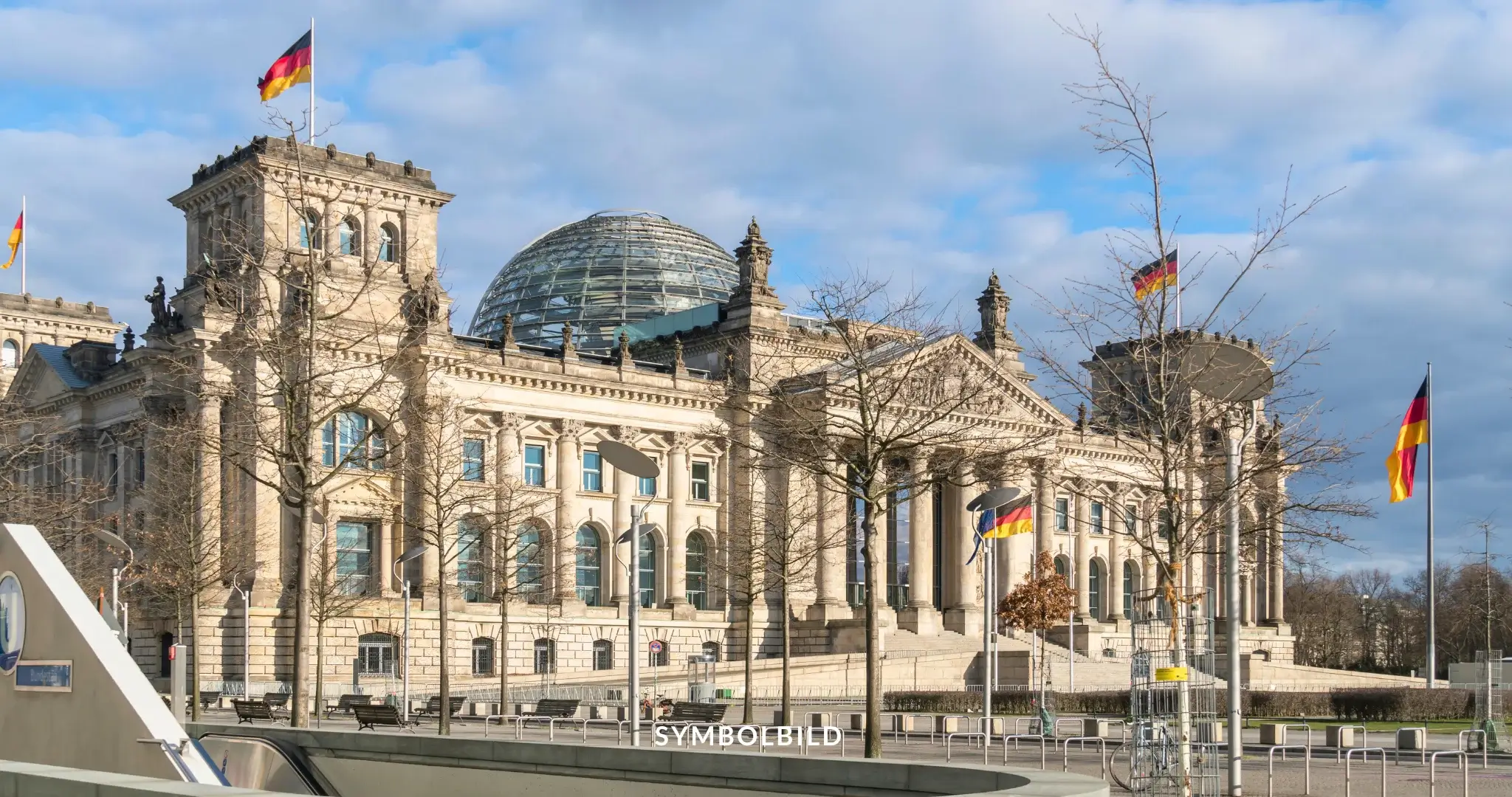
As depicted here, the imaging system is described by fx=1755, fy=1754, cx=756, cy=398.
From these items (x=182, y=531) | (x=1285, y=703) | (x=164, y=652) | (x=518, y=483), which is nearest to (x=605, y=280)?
(x=518, y=483)

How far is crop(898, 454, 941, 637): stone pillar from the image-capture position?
9131 cm

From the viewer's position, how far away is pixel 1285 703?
59938 mm

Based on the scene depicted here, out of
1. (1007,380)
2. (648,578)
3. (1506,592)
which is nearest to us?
(648,578)

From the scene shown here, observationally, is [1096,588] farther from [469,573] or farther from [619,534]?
[469,573]

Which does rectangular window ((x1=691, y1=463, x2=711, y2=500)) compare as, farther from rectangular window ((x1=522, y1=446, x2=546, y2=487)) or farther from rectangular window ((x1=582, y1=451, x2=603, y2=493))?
rectangular window ((x1=522, y1=446, x2=546, y2=487))

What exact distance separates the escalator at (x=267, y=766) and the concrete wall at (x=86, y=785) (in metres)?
5.58

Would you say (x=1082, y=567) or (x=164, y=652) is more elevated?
(x=1082, y=567)

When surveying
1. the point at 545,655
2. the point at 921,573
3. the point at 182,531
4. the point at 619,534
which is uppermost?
the point at 182,531

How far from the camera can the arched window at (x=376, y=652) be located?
249 ft

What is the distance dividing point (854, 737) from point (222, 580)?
2817cm

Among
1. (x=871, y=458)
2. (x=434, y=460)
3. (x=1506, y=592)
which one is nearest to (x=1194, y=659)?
(x=871, y=458)

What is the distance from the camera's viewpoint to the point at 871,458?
1337 inches

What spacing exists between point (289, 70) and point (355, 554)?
→ 23.6 m

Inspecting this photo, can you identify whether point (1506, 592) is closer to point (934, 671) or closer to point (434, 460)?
point (934, 671)
